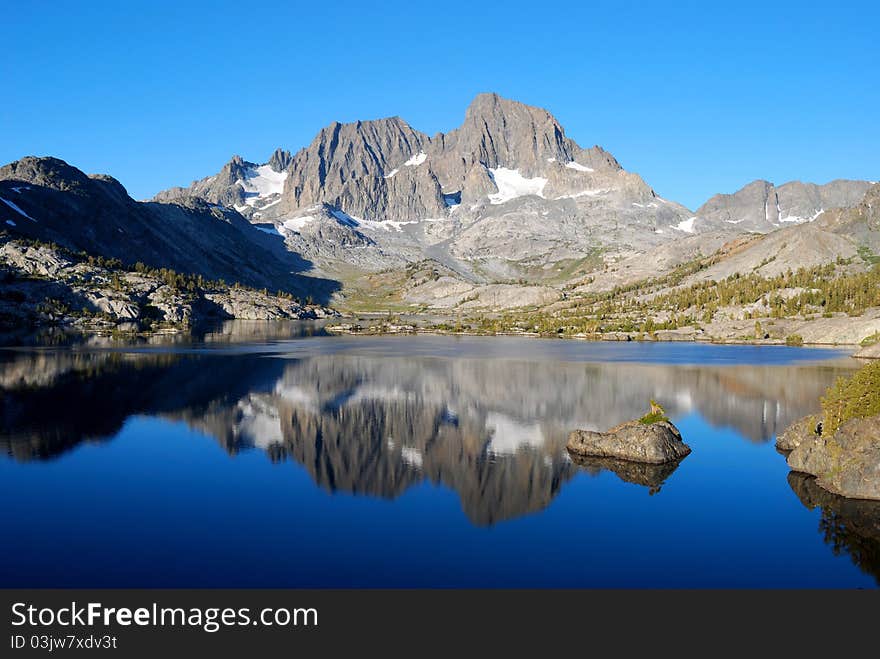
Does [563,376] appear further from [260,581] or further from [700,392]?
[260,581]

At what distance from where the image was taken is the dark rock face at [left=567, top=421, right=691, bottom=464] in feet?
159

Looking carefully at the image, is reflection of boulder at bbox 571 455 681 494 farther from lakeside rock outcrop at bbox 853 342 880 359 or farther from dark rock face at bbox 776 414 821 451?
lakeside rock outcrop at bbox 853 342 880 359

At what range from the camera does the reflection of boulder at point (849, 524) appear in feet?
101

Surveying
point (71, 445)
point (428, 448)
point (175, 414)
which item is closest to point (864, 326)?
point (428, 448)

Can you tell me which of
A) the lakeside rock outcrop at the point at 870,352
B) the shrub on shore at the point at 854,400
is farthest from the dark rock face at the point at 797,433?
the lakeside rock outcrop at the point at 870,352

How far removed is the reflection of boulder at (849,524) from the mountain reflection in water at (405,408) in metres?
8.77

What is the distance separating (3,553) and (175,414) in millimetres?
36896

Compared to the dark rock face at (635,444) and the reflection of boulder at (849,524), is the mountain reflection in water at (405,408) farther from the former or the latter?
the reflection of boulder at (849,524)

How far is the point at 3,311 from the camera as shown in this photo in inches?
7785

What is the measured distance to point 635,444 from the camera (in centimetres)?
4878

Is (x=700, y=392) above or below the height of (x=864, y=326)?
below

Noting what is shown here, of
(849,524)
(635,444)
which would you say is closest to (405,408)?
(635,444)

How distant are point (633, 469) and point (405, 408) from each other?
29.2 meters

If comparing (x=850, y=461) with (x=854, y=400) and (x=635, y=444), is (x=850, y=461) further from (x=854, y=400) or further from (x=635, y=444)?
(x=635, y=444)
